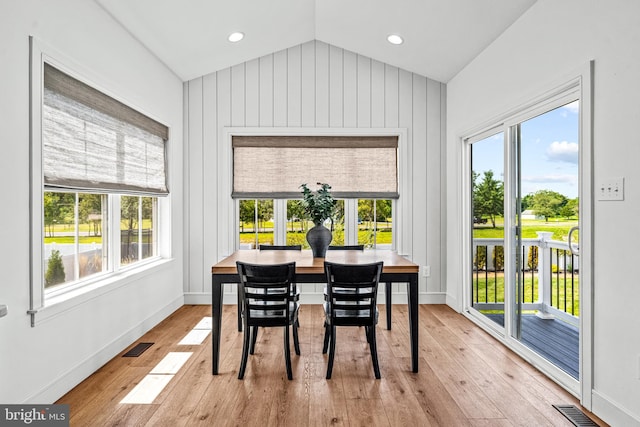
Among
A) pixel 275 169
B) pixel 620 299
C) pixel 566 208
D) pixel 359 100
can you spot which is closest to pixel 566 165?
pixel 566 208

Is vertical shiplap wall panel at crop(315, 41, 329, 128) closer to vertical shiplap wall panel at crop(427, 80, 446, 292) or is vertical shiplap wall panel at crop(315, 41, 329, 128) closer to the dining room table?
vertical shiplap wall panel at crop(427, 80, 446, 292)

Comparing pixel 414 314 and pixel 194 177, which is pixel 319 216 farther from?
pixel 194 177

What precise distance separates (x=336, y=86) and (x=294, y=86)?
51cm

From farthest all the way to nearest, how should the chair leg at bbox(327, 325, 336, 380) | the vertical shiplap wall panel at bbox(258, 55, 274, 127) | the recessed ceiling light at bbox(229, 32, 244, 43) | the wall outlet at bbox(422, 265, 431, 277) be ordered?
the wall outlet at bbox(422, 265, 431, 277) < the vertical shiplap wall panel at bbox(258, 55, 274, 127) < the recessed ceiling light at bbox(229, 32, 244, 43) < the chair leg at bbox(327, 325, 336, 380)

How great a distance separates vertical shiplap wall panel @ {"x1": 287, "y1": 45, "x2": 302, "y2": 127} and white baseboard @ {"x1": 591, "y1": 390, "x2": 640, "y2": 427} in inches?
152

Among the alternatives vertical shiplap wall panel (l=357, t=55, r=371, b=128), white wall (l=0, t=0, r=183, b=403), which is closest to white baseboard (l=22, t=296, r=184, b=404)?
white wall (l=0, t=0, r=183, b=403)

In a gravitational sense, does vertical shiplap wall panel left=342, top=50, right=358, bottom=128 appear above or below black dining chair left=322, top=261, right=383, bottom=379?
above

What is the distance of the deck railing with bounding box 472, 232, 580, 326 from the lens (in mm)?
2963

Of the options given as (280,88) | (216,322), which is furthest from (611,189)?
(280,88)

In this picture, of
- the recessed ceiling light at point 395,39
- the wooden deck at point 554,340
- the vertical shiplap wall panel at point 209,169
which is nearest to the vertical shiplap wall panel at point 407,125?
the recessed ceiling light at point 395,39

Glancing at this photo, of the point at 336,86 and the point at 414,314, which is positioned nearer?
the point at 414,314

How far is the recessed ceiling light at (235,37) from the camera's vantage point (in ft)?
13.5

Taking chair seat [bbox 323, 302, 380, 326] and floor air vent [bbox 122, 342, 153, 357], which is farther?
floor air vent [bbox 122, 342, 153, 357]

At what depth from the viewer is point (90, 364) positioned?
114 inches
